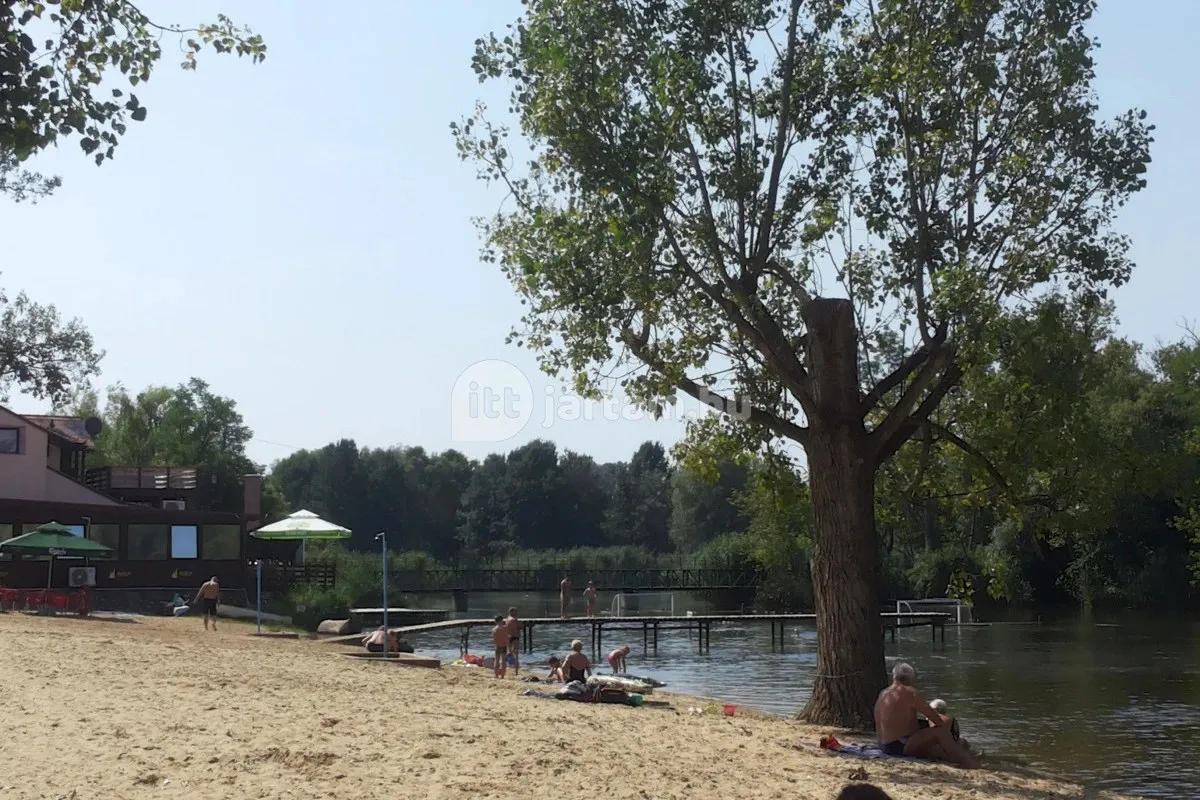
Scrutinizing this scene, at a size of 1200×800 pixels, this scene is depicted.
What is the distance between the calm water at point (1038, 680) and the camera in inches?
763

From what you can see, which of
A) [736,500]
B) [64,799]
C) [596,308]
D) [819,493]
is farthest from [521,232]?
[736,500]

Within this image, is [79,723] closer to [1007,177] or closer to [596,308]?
[596,308]

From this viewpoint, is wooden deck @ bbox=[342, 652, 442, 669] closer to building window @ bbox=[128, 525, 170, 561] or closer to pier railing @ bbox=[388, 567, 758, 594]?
building window @ bbox=[128, 525, 170, 561]

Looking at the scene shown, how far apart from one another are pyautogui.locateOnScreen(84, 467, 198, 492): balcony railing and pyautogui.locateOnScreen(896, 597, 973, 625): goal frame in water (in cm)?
2912

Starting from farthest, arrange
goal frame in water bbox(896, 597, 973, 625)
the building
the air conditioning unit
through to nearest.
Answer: goal frame in water bbox(896, 597, 973, 625) < the building < the air conditioning unit

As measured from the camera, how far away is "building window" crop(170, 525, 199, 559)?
146ft

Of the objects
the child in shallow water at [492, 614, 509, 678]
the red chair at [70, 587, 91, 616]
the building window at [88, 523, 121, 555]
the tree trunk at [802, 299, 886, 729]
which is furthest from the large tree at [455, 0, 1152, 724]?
the building window at [88, 523, 121, 555]

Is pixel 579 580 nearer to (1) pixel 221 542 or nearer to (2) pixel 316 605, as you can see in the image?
(1) pixel 221 542

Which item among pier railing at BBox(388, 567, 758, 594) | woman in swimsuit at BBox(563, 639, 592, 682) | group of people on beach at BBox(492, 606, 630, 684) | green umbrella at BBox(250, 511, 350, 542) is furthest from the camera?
pier railing at BBox(388, 567, 758, 594)

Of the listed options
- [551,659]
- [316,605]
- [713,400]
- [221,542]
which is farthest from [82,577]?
[713,400]

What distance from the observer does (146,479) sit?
5312cm

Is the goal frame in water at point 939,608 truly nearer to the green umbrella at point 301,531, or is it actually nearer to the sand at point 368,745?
the green umbrella at point 301,531

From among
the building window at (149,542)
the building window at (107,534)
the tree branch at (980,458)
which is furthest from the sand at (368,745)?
the building window at (149,542)

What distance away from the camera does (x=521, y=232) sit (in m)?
18.7
